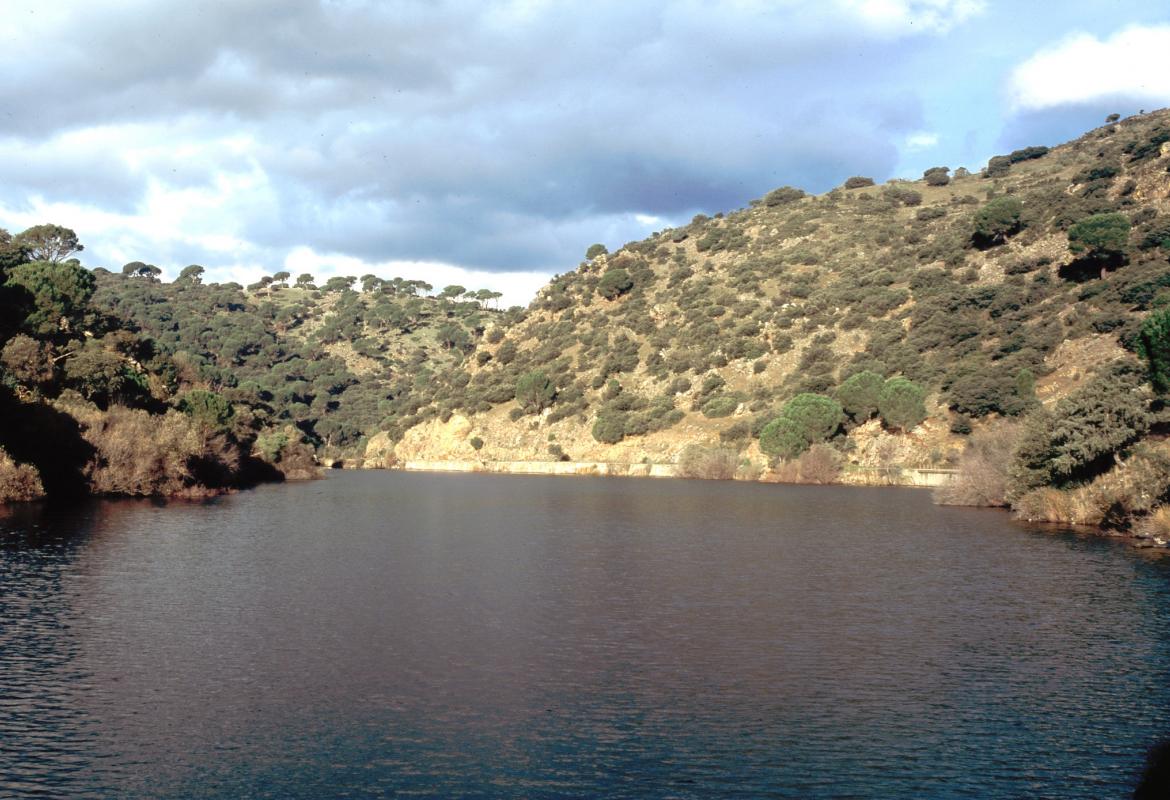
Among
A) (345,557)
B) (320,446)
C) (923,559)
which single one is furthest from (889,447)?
(320,446)

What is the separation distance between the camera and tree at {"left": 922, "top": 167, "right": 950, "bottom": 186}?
6718 inches

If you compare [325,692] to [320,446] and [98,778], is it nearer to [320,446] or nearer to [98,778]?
[98,778]

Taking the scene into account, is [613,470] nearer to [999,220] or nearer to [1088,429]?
[999,220]

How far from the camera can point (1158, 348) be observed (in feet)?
146

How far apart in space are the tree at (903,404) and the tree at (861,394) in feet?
4.65

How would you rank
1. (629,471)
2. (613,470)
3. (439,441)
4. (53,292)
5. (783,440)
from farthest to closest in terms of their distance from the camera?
(439,441), (613,470), (629,471), (783,440), (53,292)

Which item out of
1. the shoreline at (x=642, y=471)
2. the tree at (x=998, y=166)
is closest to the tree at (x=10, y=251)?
the shoreline at (x=642, y=471)

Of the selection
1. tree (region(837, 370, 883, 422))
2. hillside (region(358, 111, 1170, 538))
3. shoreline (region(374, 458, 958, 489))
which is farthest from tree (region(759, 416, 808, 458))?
tree (region(837, 370, 883, 422))

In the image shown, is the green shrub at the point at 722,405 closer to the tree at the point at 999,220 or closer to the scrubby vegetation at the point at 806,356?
the scrubby vegetation at the point at 806,356

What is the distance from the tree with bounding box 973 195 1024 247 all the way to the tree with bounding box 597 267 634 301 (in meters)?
54.2

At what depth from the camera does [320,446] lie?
168 metres

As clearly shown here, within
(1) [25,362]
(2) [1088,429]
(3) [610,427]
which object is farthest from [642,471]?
(2) [1088,429]

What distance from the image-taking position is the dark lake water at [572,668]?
50.7ft

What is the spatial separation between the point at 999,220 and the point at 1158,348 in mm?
81681
